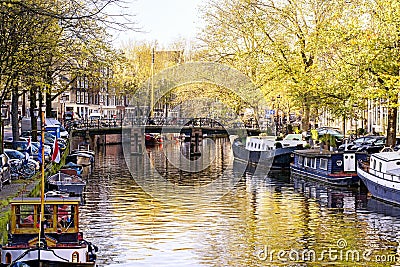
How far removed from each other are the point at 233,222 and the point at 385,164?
10.00 metres

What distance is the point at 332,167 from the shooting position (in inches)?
1913

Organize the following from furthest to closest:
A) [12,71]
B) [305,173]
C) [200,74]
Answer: [200,74], [305,173], [12,71]

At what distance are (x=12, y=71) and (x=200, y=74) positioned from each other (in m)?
40.7

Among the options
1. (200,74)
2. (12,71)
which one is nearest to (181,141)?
(200,74)

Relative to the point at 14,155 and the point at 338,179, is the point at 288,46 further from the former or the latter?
the point at 14,155

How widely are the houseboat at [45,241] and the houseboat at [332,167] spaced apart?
2731 centimetres

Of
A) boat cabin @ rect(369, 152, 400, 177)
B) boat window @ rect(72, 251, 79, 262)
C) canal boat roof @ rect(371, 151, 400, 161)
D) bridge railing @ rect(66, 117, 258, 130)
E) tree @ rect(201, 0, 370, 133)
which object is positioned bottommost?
boat window @ rect(72, 251, 79, 262)

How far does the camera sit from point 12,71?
32156mm

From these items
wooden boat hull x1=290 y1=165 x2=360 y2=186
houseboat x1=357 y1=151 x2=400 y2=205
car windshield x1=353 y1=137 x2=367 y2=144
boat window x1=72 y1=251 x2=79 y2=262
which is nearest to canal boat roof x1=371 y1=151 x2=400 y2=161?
houseboat x1=357 y1=151 x2=400 y2=205

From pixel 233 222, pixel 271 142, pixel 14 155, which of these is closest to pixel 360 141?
pixel 271 142

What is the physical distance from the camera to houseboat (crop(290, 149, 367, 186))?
47406mm

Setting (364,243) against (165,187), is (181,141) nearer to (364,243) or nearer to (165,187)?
(165,187)

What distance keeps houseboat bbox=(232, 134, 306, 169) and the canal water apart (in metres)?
4.43

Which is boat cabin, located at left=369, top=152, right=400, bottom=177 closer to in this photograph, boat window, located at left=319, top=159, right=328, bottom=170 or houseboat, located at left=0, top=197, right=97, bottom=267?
boat window, located at left=319, top=159, right=328, bottom=170
